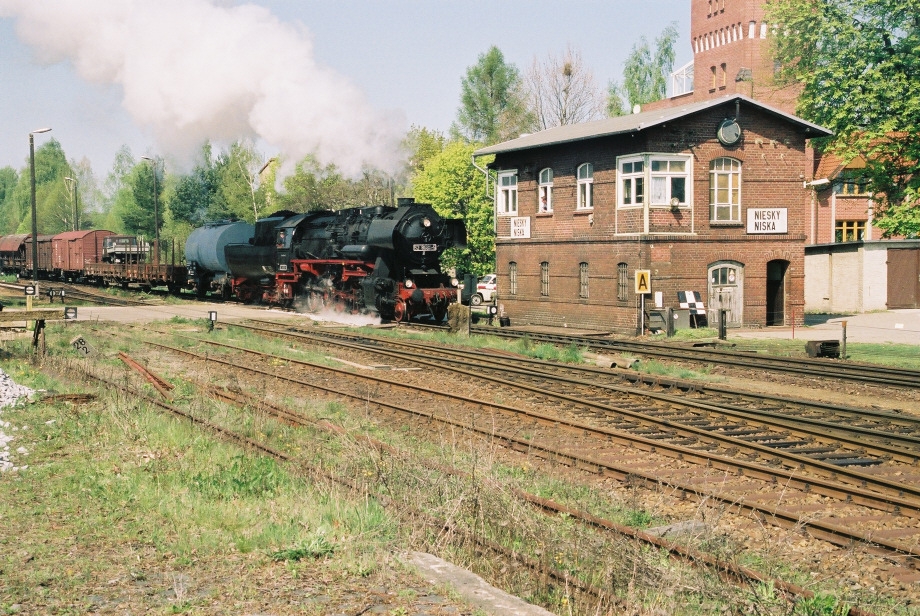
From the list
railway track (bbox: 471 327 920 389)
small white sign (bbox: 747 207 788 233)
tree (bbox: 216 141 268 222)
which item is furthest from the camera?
tree (bbox: 216 141 268 222)

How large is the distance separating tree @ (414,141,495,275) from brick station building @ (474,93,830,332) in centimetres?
1789

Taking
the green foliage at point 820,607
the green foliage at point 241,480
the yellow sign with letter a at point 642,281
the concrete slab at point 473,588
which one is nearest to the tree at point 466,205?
the yellow sign with letter a at point 642,281

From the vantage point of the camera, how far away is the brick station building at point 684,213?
89.5 feet

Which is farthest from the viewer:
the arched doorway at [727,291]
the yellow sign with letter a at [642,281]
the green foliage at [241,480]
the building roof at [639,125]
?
the arched doorway at [727,291]

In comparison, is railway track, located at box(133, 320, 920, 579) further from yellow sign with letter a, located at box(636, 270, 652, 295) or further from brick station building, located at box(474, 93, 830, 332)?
brick station building, located at box(474, 93, 830, 332)

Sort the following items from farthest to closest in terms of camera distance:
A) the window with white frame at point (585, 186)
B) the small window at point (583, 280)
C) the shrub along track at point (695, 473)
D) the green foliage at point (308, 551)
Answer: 1. the small window at point (583, 280)
2. the window with white frame at point (585, 186)
3. the shrub along track at point (695, 473)
4. the green foliage at point (308, 551)

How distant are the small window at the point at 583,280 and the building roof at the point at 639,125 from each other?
4076mm

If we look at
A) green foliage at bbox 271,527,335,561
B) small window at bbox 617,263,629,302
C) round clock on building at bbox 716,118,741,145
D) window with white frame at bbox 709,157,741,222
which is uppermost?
round clock on building at bbox 716,118,741,145

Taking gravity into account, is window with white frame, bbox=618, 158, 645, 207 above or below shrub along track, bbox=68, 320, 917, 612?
above

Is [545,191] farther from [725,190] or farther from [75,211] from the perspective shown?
[75,211]

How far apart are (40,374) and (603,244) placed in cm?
1773

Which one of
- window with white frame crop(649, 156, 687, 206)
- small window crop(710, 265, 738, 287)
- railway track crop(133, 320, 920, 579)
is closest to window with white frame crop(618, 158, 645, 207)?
window with white frame crop(649, 156, 687, 206)

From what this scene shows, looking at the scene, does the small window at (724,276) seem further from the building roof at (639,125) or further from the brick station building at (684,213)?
the building roof at (639,125)

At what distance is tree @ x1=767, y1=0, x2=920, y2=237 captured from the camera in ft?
92.7
